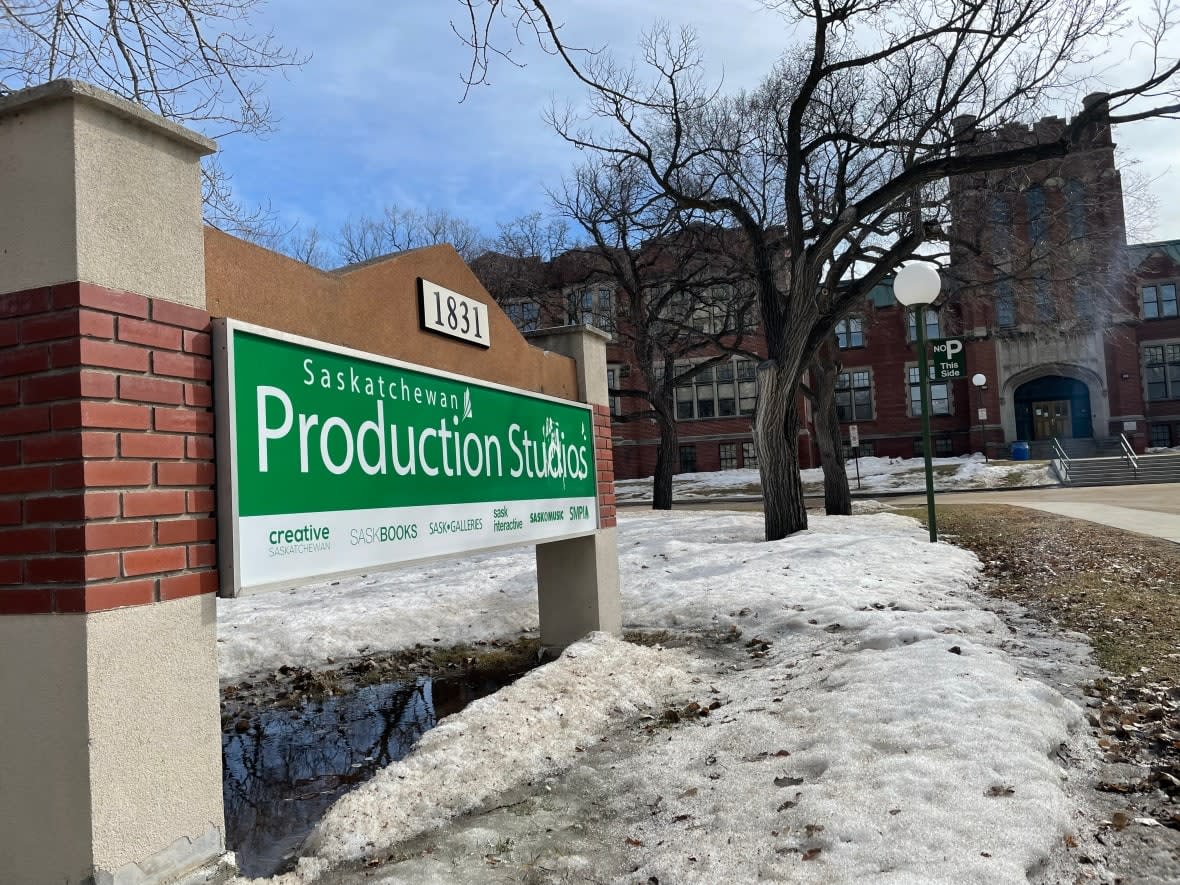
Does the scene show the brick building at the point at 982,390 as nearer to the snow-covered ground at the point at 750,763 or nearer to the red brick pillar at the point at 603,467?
the red brick pillar at the point at 603,467

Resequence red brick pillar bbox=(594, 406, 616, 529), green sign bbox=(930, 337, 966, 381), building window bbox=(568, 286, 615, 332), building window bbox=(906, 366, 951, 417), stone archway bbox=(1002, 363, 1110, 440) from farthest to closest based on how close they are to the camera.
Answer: building window bbox=(906, 366, 951, 417), stone archway bbox=(1002, 363, 1110, 440), building window bbox=(568, 286, 615, 332), green sign bbox=(930, 337, 966, 381), red brick pillar bbox=(594, 406, 616, 529)

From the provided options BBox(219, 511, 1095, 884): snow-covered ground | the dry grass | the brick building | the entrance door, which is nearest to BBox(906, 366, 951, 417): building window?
the brick building

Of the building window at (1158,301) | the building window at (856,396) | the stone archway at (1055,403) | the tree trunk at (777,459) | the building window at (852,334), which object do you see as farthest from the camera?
the building window at (852,334)

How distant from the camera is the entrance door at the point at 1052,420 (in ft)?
140

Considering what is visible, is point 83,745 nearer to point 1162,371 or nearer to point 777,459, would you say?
point 777,459

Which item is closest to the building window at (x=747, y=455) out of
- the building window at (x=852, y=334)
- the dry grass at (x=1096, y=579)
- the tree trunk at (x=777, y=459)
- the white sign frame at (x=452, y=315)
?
the building window at (x=852, y=334)

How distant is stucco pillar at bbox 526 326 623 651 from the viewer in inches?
277

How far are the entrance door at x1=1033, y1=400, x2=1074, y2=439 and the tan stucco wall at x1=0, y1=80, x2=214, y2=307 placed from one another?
47.0 metres

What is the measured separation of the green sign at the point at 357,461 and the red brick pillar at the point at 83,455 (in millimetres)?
311

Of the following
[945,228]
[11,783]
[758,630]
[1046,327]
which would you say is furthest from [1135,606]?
[1046,327]

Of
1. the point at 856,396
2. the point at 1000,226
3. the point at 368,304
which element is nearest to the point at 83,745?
the point at 368,304

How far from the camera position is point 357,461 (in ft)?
13.0

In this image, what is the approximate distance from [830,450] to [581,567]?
11233 mm

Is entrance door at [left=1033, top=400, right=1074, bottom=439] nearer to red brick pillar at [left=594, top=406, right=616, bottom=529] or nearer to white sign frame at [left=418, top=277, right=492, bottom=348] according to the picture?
red brick pillar at [left=594, top=406, right=616, bottom=529]
